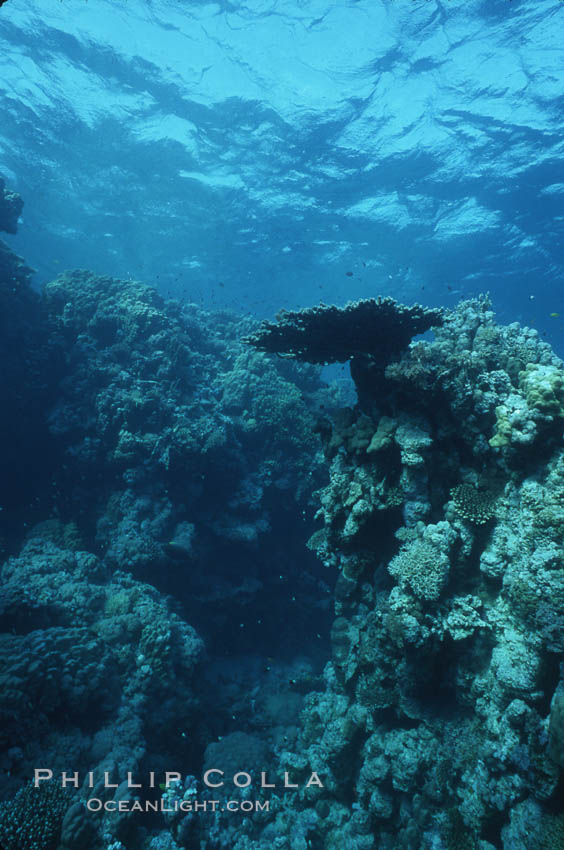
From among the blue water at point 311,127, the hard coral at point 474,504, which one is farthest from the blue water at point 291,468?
the blue water at point 311,127

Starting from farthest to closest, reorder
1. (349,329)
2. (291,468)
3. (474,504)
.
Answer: (291,468) < (349,329) < (474,504)

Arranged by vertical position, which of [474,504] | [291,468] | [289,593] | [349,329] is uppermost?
[349,329]

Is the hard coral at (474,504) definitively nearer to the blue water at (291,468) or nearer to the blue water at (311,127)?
the blue water at (291,468)

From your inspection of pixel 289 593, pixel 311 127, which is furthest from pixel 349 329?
pixel 311 127

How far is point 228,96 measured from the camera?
859 inches

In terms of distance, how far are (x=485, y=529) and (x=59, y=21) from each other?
28.2 meters

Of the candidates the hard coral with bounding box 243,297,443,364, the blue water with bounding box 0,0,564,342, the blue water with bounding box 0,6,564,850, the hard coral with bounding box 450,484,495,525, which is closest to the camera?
the blue water with bounding box 0,6,564,850

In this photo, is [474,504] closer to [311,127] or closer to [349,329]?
[349,329]

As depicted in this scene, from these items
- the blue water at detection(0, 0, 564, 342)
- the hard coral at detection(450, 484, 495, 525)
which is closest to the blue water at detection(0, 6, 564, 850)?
the hard coral at detection(450, 484, 495, 525)

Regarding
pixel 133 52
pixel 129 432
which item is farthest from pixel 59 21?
pixel 129 432

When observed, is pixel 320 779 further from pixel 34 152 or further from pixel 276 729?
pixel 34 152

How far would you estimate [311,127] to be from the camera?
2234 cm

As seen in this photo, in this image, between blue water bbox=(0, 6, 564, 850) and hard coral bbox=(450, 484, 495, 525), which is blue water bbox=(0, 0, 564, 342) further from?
hard coral bbox=(450, 484, 495, 525)

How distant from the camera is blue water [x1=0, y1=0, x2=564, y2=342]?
17.0 meters
